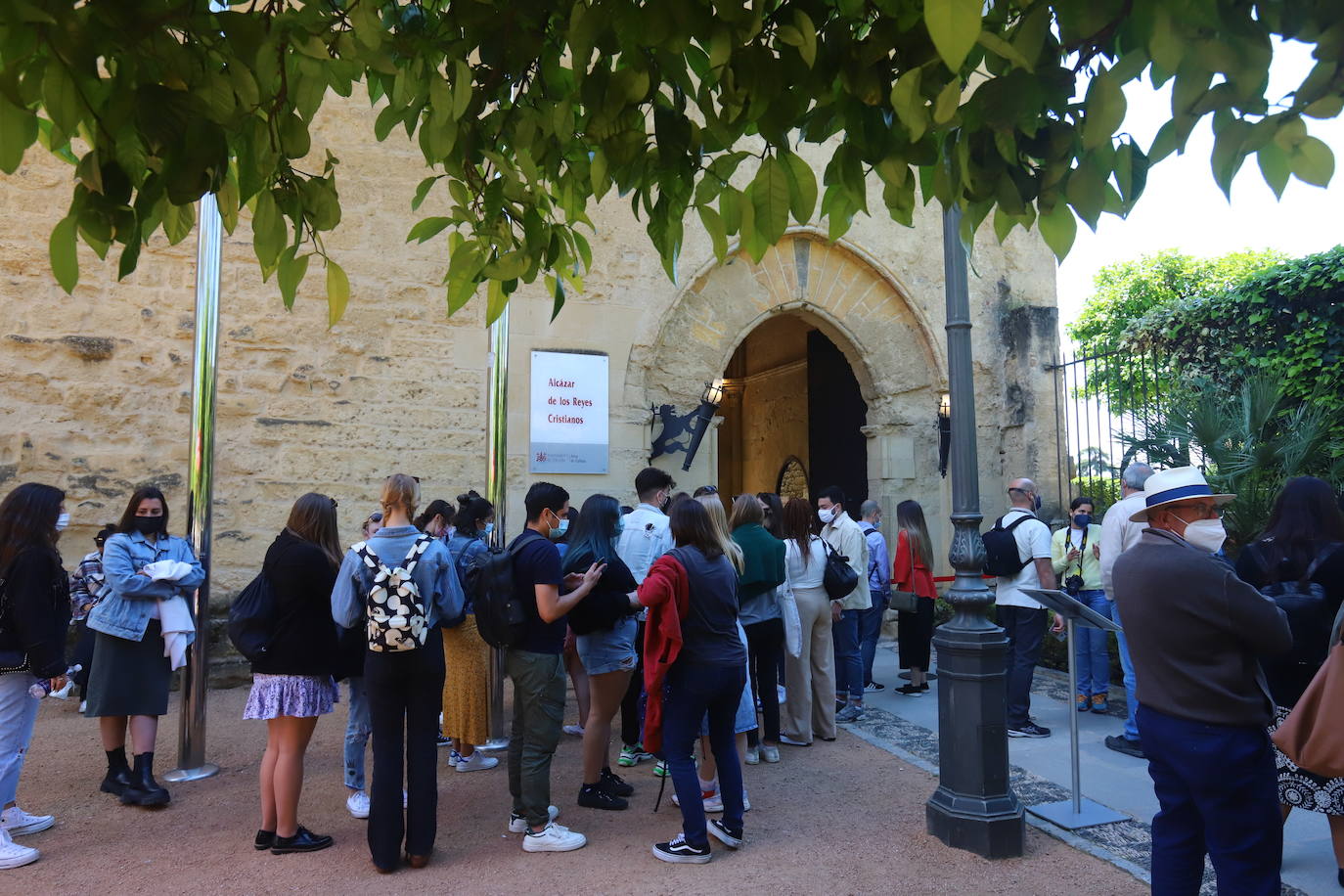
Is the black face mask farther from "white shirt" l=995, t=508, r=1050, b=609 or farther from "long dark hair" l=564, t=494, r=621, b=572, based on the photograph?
"white shirt" l=995, t=508, r=1050, b=609

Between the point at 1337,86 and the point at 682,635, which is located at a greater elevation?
the point at 1337,86

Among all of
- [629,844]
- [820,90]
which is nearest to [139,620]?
[629,844]

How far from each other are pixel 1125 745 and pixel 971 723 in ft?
7.91

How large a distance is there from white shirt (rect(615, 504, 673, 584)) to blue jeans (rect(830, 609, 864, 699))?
78.3 inches

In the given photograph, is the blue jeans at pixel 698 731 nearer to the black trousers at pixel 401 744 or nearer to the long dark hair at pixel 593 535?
the long dark hair at pixel 593 535

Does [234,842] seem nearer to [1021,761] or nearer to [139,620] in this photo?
[139,620]

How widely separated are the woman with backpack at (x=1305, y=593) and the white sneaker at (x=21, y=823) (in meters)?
5.90

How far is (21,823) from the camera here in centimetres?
455

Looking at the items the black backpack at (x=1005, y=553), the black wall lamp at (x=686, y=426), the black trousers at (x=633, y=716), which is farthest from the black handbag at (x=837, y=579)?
the black wall lamp at (x=686, y=426)

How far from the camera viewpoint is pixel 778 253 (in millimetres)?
10750

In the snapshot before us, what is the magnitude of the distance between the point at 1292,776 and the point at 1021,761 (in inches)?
79.5

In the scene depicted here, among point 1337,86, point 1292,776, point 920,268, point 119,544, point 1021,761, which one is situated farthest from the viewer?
point 920,268

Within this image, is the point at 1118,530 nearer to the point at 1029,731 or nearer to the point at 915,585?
the point at 1029,731

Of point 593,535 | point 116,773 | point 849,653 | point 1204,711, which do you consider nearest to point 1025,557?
point 849,653
